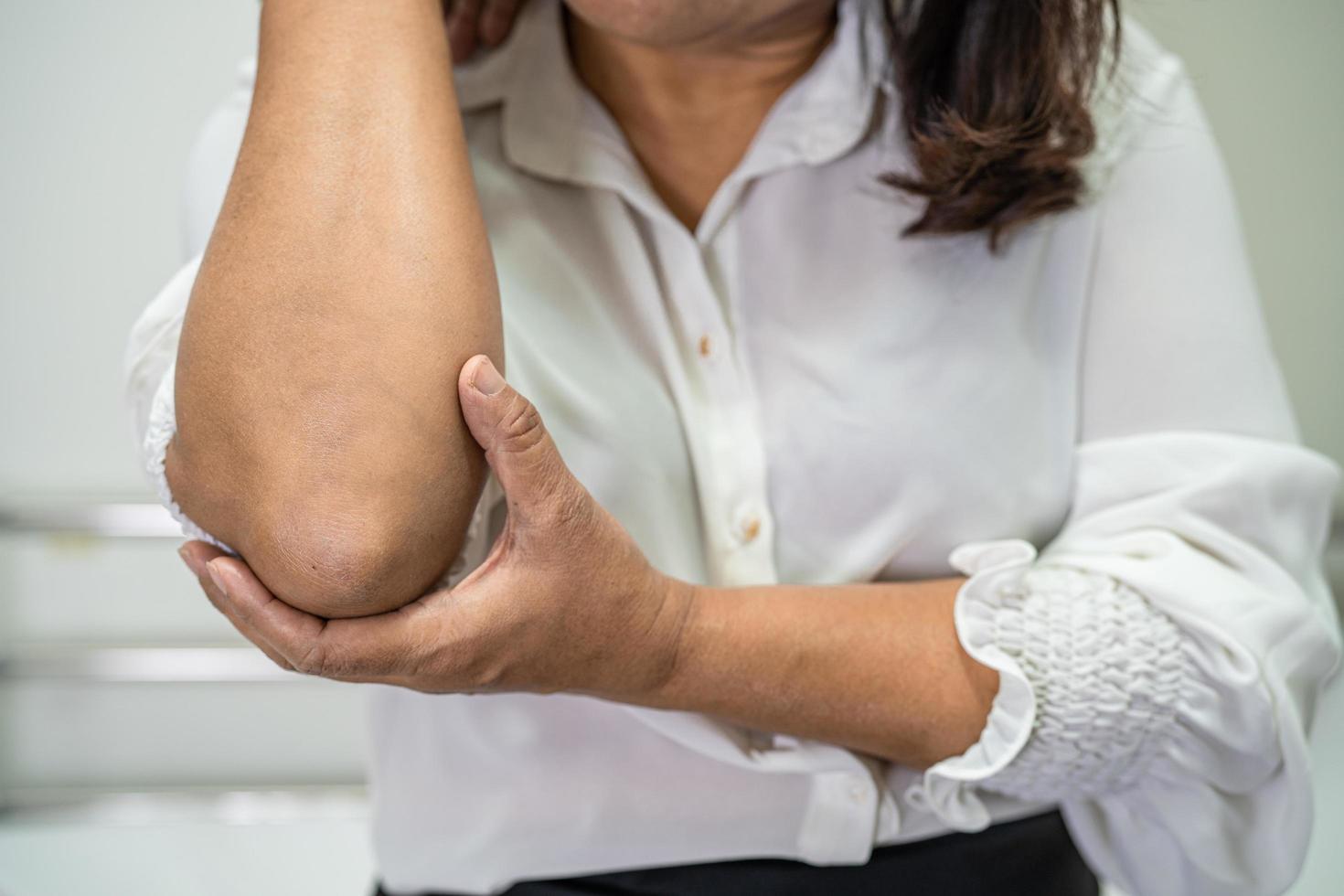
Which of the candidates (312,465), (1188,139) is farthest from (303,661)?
(1188,139)

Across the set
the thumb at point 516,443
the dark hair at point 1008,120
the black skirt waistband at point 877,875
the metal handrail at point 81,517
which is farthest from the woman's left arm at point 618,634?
the metal handrail at point 81,517

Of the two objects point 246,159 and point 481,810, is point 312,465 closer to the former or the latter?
point 246,159

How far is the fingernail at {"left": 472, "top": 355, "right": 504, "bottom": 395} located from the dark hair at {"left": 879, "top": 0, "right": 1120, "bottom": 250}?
349mm

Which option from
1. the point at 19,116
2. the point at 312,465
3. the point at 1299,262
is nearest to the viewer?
the point at 312,465

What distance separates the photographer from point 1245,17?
1.96 m

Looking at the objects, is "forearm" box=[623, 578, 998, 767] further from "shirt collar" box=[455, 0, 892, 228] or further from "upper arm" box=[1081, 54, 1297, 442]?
"shirt collar" box=[455, 0, 892, 228]

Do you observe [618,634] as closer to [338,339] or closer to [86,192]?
[338,339]

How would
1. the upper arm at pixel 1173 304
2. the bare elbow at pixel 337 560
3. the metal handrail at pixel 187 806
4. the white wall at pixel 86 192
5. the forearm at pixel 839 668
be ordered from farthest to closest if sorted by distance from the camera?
1. the metal handrail at pixel 187 806
2. the white wall at pixel 86 192
3. the upper arm at pixel 1173 304
4. the forearm at pixel 839 668
5. the bare elbow at pixel 337 560

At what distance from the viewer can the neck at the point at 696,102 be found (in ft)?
2.76

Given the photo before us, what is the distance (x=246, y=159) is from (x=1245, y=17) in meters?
1.87

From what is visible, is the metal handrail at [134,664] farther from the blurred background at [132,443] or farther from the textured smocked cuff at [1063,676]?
the textured smocked cuff at [1063,676]

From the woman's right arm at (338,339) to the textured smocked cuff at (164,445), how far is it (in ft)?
0.05

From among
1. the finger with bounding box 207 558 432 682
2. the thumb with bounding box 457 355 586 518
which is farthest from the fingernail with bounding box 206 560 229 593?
the thumb with bounding box 457 355 586 518

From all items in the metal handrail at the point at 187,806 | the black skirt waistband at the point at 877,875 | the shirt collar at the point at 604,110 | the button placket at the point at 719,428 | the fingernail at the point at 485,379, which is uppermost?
the shirt collar at the point at 604,110
